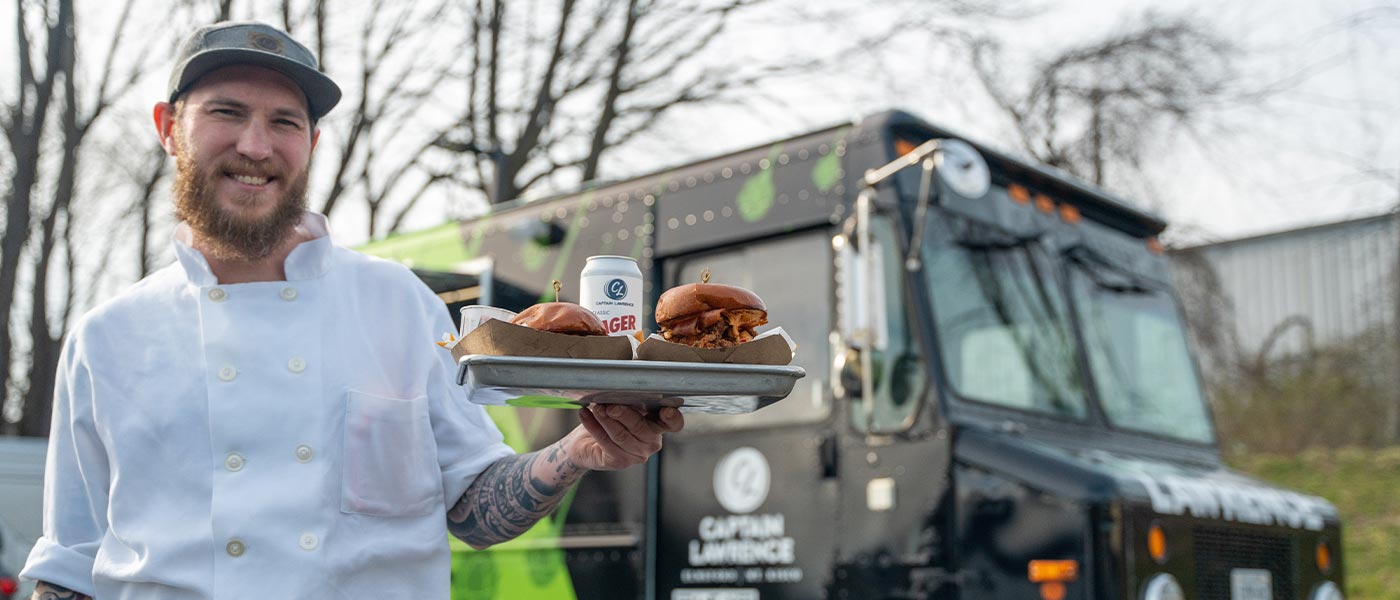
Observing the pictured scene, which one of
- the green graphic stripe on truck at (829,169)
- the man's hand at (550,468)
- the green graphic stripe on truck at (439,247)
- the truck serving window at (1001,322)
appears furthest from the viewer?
the green graphic stripe on truck at (439,247)

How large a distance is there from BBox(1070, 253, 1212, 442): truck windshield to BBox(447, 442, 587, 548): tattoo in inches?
128

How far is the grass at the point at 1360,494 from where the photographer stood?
35.9 ft

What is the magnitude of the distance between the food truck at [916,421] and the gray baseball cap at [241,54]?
232cm

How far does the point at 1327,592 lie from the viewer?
5.08 metres

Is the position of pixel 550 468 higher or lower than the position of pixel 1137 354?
lower

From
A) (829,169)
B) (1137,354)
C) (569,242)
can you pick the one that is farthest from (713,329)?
(1137,354)

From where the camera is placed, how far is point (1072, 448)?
4.58m

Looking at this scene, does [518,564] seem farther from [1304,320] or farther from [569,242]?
[1304,320]

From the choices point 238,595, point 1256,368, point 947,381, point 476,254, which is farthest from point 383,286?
point 1256,368

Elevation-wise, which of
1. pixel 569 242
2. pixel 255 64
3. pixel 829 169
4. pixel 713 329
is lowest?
pixel 713 329

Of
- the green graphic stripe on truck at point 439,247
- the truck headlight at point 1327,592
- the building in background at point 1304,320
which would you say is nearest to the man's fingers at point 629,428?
the truck headlight at point 1327,592

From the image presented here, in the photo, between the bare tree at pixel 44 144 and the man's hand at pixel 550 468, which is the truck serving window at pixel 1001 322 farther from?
the bare tree at pixel 44 144

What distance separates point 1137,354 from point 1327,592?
113 centimetres

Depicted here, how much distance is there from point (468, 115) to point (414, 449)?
37.0ft
